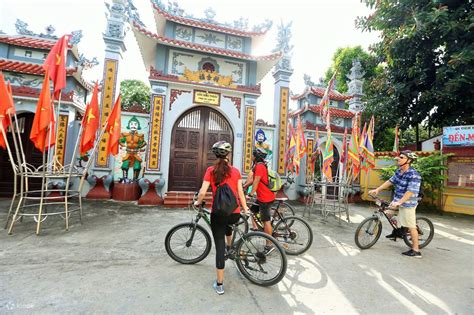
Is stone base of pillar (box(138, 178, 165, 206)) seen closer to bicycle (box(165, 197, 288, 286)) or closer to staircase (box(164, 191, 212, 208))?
staircase (box(164, 191, 212, 208))

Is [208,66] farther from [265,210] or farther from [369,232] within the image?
[369,232]

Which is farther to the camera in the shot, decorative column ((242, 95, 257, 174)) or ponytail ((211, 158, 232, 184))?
decorative column ((242, 95, 257, 174))

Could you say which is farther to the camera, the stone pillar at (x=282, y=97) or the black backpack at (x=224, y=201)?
the stone pillar at (x=282, y=97)

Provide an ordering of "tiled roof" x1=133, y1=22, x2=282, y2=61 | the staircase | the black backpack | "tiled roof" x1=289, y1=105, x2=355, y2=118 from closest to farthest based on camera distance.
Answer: the black backpack
the staircase
"tiled roof" x1=133, y1=22, x2=282, y2=61
"tiled roof" x1=289, y1=105, x2=355, y2=118

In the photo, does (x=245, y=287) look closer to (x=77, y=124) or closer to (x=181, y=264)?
(x=181, y=264)

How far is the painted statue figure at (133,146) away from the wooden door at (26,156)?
9.70 feet

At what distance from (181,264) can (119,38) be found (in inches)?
335

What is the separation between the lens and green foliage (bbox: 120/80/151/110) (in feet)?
73.4

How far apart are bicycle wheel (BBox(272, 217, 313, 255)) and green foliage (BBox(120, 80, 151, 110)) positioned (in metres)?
20.9

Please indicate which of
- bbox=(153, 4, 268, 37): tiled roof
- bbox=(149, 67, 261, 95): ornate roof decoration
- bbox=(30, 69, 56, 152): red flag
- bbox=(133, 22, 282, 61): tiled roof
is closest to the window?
bbox=(133, 22, 282, 61): tiled roof

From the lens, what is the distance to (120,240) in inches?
169

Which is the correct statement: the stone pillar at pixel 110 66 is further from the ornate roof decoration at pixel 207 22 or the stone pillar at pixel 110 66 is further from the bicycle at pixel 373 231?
the bicycle at pixel 373 231

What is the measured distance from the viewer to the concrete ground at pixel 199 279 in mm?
2420

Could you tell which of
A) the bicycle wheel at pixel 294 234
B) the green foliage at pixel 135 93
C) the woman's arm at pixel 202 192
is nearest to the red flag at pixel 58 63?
the woman's arm at pixel 202 192
